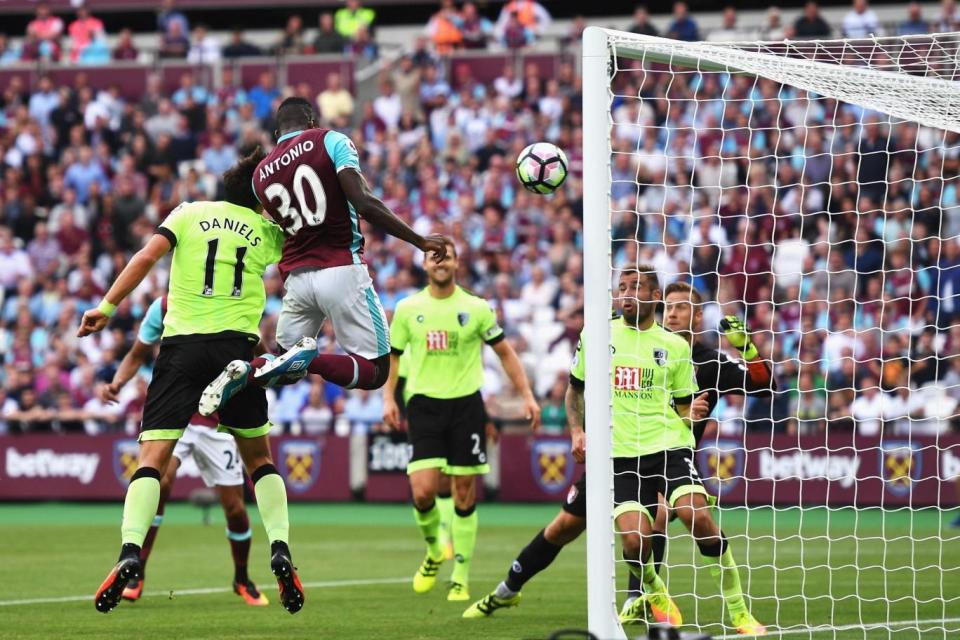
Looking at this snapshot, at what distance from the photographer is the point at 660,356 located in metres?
9.13

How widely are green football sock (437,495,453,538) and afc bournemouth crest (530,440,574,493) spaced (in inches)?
288

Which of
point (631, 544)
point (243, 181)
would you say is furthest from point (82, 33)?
point (631, 544)

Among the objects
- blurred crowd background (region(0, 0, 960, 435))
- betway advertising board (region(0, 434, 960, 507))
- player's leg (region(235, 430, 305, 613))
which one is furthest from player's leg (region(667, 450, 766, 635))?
betway advertising board (region(0, 434, 960, 507))

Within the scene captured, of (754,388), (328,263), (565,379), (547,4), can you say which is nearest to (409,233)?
(328,263)

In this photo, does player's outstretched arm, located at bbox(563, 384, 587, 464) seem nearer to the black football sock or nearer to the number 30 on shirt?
the black football sock

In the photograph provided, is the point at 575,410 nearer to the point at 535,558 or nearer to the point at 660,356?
the point at 660,356

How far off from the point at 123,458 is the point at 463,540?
10958 mm

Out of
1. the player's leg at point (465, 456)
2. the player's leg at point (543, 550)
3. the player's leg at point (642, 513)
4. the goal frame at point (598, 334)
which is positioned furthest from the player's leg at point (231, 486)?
the goal frame at point (598, 334)

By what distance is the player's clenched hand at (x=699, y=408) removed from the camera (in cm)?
902

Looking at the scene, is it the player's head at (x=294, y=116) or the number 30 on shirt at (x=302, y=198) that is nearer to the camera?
the number 30 on shirt at (x=302, y=198)

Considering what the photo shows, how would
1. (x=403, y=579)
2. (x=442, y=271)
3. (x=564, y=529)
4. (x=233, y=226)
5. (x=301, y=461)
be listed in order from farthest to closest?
(x=301, y=461) < (x=403, y=579) < (x=442, y=271) < (x=564, y=529) < (x=233, y=226)

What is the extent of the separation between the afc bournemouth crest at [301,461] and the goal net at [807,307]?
5.45m

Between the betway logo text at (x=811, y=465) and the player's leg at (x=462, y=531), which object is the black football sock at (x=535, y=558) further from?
the betway logo text at (x=811, y=465)

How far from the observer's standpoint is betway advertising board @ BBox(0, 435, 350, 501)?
20484 millimetres
